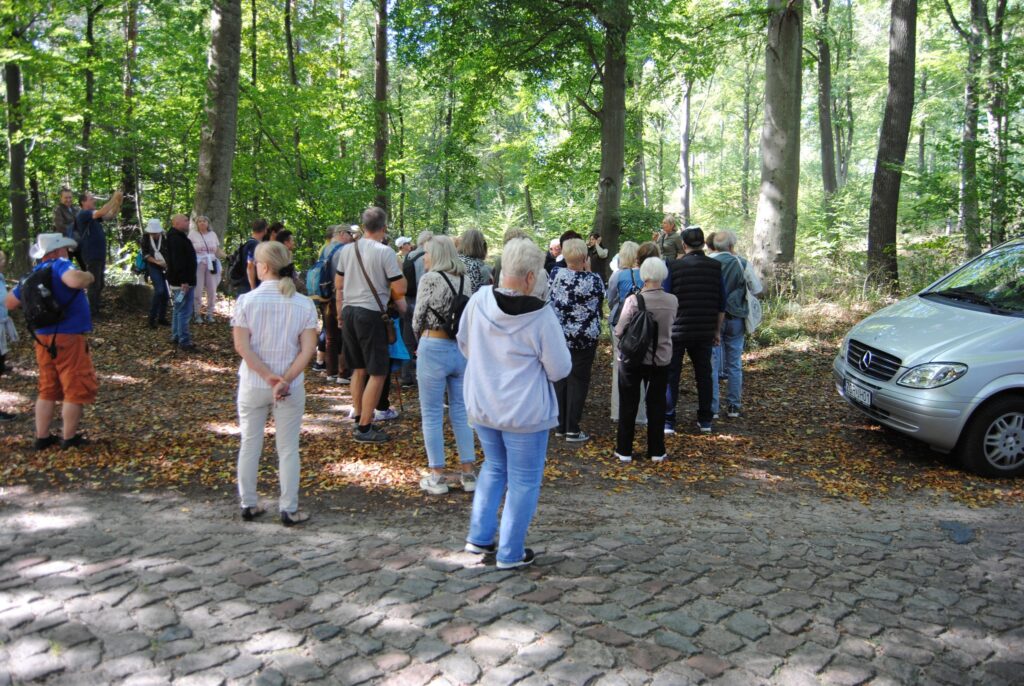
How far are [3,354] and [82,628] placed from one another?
223 inches

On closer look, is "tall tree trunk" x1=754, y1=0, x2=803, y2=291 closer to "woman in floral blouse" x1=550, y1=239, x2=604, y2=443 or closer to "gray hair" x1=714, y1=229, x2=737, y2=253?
"gray hair" x1=714, y1=229, x2=737, y2=253

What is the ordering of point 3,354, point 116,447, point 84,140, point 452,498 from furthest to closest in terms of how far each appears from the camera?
point 84,140, point 3,354, point 116,447, point 452,498

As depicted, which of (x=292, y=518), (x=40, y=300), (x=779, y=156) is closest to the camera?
(x=292, y=518)

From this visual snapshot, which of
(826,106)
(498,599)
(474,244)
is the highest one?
(826,106)

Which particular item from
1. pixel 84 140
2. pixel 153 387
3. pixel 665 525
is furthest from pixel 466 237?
pixel 84 140

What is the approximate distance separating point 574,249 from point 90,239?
833 centimetres

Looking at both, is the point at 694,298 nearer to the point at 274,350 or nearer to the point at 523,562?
the point at 523,562

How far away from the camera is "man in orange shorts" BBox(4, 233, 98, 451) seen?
6.34 meters

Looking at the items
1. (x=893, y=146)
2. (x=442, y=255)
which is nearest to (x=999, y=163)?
(x=893, y=146)

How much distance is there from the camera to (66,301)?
6.38 meters

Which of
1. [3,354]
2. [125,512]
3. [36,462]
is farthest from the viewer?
[3,354]

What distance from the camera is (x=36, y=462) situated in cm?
645

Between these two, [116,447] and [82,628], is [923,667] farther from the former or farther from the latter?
[116,447]

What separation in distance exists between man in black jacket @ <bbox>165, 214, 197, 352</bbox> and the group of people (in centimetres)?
105
